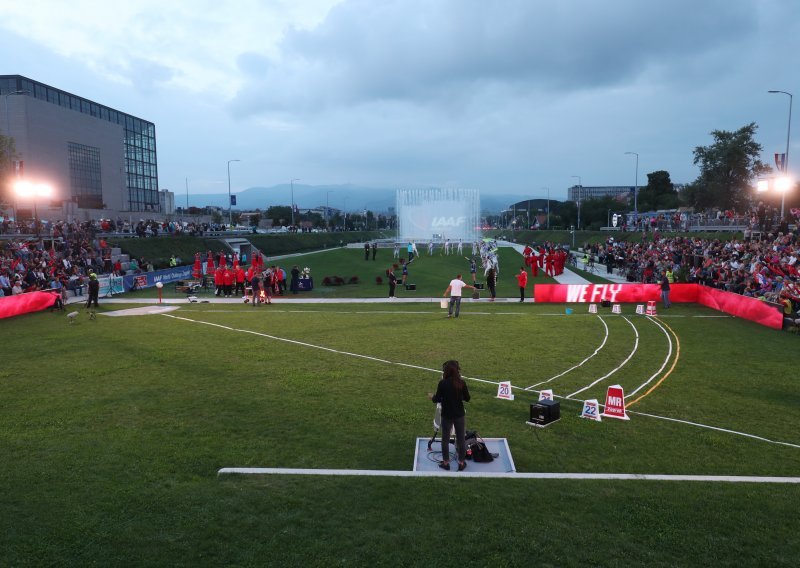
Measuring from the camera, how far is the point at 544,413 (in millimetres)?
10062

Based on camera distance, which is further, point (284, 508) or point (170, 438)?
point (170, 438)

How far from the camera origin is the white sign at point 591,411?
410 inches

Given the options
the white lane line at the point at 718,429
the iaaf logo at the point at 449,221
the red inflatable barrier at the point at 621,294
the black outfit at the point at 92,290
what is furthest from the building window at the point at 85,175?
the white lane line at the point at 718,429

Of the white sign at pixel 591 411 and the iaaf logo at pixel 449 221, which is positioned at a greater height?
the iaaf logo at pixel 449 221

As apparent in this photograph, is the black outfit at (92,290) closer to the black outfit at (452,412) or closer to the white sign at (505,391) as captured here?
the white sign at (505,391)

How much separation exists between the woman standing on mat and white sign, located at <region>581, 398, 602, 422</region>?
3363 mm

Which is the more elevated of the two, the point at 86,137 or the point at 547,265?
the point at 86,137

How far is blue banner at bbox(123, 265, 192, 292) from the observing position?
33.4 metres

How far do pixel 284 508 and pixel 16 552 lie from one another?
3.04 meters

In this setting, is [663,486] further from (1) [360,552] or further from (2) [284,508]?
(2) [284,508]

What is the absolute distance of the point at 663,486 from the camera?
770 centimetres

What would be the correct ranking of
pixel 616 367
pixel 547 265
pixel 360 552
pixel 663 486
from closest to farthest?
pixel 360 552
pixel 663 486
pixel 616 367
pixel 547 265

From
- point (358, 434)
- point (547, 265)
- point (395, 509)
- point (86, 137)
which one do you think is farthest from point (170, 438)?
point (86, 137)

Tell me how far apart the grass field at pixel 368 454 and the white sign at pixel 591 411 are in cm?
20
